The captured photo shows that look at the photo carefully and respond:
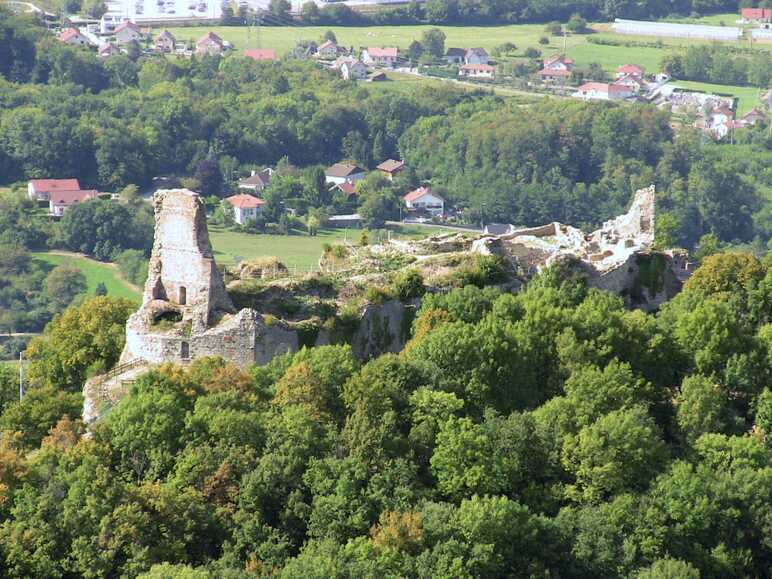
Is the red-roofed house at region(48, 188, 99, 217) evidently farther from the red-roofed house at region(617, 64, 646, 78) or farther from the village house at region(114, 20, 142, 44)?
the red-roofed house at region(617, 64, 646, 78)

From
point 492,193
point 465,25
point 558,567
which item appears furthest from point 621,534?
point 465,25

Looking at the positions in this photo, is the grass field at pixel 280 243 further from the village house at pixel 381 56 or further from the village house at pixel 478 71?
the village house at pixel 381 56

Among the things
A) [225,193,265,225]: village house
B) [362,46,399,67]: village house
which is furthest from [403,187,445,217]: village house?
[362,46,399,67]: village house

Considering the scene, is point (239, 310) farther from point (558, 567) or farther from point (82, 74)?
point (82, 74)

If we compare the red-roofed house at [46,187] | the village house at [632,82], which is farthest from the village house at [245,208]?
the village house at [632,82]

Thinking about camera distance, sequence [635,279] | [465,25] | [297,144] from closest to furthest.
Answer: [635,279] → [297,144] → [465,25]

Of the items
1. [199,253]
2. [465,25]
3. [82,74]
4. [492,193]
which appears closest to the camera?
[199,253]
